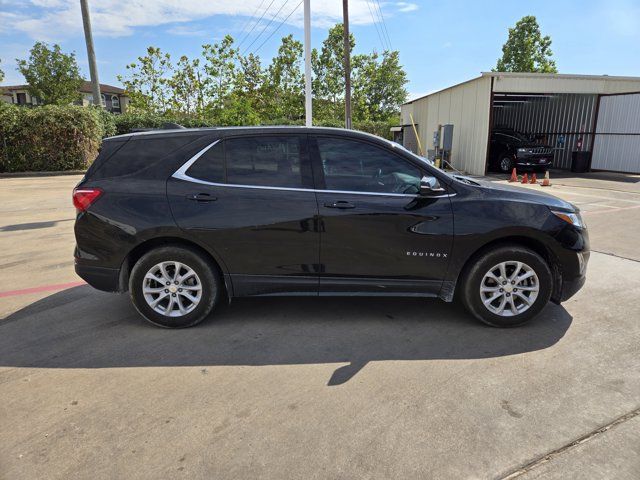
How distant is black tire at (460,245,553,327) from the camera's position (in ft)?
12.7

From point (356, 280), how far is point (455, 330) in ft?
3.23

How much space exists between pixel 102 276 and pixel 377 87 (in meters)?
62.6

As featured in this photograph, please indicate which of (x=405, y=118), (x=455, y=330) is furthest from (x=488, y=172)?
(x=455, y=330)

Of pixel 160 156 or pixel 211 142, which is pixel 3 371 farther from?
pixel 211 142

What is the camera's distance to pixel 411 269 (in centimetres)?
391

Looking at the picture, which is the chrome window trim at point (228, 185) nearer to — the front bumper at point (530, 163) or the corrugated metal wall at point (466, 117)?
the corrugated metal wall at point (466, 117)

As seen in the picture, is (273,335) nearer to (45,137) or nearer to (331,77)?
(45,137)

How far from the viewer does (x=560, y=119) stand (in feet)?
71.3

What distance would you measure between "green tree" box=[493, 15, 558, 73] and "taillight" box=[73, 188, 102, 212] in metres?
47.7

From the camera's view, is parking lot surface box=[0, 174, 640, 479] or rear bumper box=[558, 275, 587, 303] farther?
rear bumper box=[558, 275, 587, 303]

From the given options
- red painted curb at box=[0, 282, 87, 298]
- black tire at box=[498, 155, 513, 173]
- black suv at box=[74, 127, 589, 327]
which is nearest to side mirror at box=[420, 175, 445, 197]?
black suv at box=[74, 127, 589, 327]

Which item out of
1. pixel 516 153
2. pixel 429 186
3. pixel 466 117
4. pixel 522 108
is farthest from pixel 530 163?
pixel 429 186

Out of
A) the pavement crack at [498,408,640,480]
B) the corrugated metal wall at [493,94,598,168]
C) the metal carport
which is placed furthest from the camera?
the corrugated metal wall at [493,94,598,168]

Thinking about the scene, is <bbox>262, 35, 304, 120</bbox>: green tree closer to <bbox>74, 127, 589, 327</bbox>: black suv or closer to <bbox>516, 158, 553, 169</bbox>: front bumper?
<bbox>516, 158, 553, 169</bbox>: front bumper
